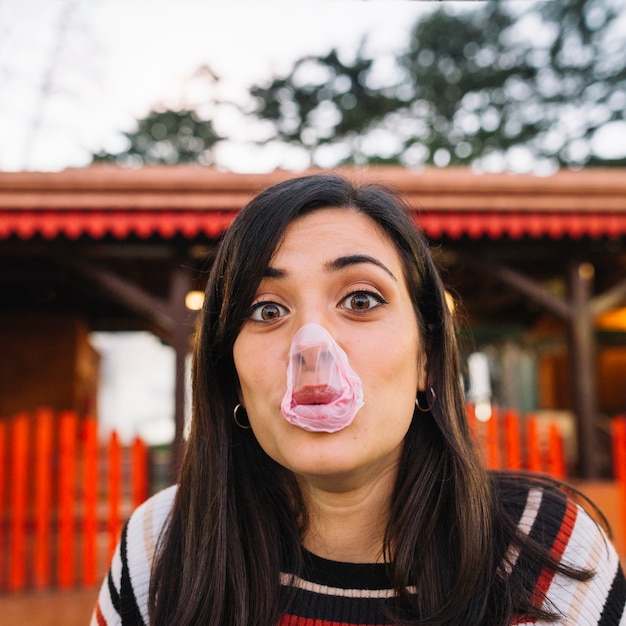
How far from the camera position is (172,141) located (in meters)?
18.7

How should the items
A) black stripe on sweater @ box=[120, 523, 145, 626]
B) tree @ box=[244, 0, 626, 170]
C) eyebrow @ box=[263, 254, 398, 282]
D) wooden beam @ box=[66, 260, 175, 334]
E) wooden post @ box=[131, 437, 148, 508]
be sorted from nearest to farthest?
eyebrow @ box=[263, 254, 398, 282] < black stripe on sweater @ box=[120, 523, 145, 626] < wooden post @ box=[131, 437, 148, 508] < wooden beam @ box=[66, 260, 175, 334] < tree @ box=[244, 0, 626, 170]

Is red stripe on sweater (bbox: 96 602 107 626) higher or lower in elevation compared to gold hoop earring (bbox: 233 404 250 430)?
lower

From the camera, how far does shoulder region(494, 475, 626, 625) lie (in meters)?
1.21

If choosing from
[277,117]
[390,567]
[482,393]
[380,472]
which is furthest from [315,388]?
[277,117]

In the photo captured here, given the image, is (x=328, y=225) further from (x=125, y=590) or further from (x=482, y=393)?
(x=482, y=393)

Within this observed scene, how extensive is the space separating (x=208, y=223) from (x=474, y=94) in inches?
611

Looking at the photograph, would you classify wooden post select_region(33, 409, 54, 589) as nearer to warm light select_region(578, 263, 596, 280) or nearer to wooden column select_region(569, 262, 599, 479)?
wooden column select_region(569, 262, 599, 479)

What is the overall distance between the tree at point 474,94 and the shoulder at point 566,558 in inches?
638

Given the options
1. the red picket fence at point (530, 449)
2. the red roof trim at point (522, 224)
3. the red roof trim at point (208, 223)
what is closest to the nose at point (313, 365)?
the red roof trim at point (208, 223)

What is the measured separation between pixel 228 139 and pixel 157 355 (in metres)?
20.7

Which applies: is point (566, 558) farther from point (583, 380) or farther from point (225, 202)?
point (583, 380)

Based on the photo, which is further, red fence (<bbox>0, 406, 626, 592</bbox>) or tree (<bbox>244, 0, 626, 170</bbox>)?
tree (<bbox>244, 0, 626, 170</bbox>)

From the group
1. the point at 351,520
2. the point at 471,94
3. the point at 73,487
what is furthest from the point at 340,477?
the point at 471,94

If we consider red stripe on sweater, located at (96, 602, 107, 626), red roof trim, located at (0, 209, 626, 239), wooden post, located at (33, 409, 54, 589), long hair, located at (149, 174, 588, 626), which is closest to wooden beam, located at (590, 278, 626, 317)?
red roof trim, located at (0, 209, 626, 239)
